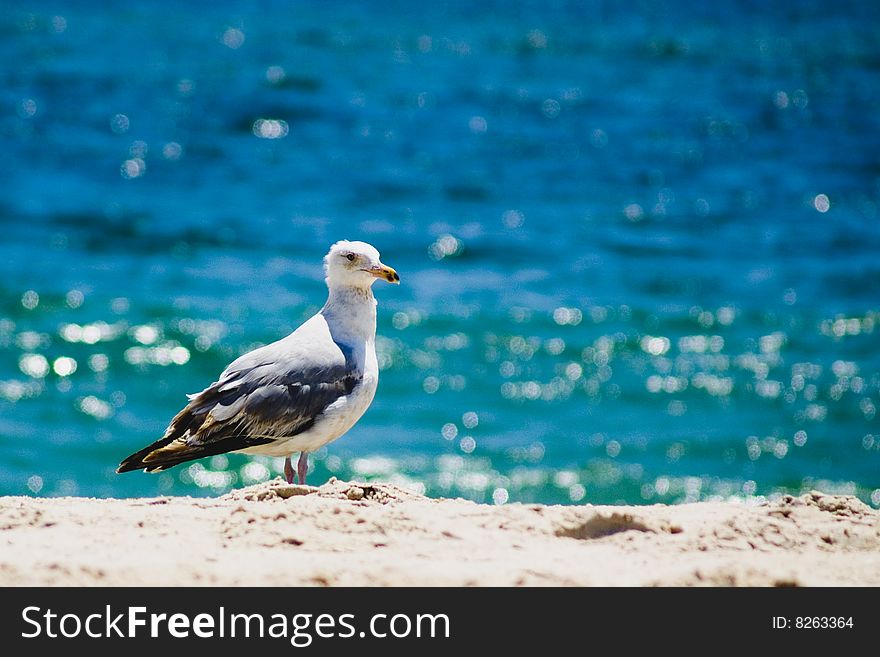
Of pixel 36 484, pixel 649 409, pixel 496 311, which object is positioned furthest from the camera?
pixel 496 311

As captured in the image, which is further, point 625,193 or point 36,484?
point 625,193

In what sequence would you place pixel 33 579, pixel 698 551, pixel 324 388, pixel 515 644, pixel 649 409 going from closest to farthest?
pixel 515 644
pixel 33 579
pixel 698 551
pixel 324 388
pixel 649 409

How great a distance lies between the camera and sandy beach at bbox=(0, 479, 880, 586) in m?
4.16

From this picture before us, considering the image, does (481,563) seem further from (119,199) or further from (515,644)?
(119,199)

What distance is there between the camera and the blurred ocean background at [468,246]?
38.3 ft

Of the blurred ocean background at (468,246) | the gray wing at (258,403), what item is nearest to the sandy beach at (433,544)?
the gray wing at (258,403)

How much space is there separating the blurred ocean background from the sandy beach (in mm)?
5750

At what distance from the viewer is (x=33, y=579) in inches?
162

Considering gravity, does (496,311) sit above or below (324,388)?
above

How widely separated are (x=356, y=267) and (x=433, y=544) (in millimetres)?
2486

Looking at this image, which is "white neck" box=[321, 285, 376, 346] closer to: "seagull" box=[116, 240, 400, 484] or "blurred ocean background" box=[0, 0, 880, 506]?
"seagull" box=[116, 240, 400, 484]

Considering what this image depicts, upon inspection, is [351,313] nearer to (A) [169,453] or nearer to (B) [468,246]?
(A) [169,453]

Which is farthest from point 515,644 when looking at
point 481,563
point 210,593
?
point 210,593

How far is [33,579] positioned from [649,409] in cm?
882
